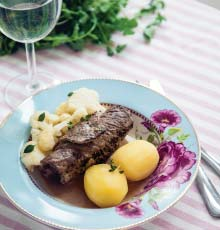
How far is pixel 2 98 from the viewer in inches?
42.4

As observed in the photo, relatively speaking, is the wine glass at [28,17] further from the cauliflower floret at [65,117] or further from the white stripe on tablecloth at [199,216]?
the white stripe on tablecloth at [199,216]

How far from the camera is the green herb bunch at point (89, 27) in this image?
3.93 ft

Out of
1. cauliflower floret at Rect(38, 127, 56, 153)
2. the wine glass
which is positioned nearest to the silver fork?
cauliflower floret at Rect(38, 127, 56, 153)

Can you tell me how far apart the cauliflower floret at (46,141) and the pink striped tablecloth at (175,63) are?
188 millimetres

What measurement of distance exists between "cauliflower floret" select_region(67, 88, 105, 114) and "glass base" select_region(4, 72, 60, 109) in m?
0.17

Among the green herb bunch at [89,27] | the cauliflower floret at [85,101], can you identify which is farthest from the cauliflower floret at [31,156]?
the green herb bunch at [89,27]

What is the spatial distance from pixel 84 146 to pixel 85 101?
111 mm

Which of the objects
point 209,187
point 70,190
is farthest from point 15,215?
point 209,187

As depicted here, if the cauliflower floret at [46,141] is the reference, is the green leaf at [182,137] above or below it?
above

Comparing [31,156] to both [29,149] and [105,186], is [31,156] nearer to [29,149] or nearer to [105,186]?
[29,149]

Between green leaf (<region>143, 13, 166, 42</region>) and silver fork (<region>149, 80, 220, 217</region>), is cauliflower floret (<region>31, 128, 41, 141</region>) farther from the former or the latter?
green leaf (<region>143, 13, 166, 42</region>)

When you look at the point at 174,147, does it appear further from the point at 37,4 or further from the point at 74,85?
the point at 37,4

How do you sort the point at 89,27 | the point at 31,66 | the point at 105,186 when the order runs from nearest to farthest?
the point at 105,186
the point at 31,66
the point at 89,27

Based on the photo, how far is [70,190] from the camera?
85 centimetres
